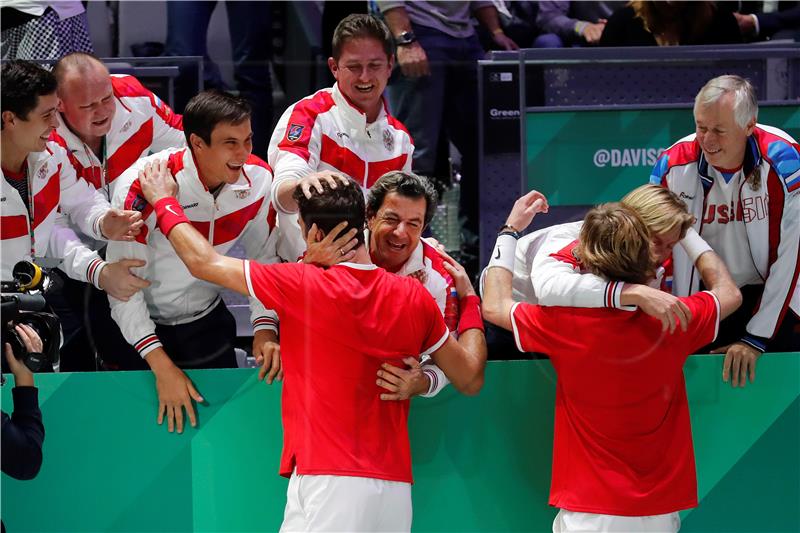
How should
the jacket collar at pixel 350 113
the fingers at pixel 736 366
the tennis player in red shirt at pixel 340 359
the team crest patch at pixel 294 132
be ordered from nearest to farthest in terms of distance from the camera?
the tennis player in red shirt at pixel 340 359, the fingers at pixel 736 366, the team crest patch at pixel 294 132, the jacket collar at pixel 350 113

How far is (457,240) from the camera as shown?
5.66 metres

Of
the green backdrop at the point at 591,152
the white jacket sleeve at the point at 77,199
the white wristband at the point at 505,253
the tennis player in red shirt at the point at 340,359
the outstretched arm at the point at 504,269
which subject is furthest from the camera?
the green backdrop at the point at 591,152

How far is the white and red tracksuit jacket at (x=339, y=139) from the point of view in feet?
13.2

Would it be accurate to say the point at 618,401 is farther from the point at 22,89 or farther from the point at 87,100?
the point at 87,100

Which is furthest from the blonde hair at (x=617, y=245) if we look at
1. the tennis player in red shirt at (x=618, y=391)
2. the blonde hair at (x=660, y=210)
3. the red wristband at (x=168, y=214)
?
the red wristband at (x=168, y=214)

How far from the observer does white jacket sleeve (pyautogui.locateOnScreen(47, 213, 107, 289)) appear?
380 centimetres

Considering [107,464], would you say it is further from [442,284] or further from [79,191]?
[442,284]

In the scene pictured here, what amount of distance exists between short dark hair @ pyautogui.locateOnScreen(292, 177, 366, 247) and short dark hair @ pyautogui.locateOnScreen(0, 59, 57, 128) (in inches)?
40.1

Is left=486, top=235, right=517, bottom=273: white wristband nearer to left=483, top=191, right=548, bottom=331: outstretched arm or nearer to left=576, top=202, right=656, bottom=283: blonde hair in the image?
left=483, top=191, right=548, bottom=331: outstretched arm

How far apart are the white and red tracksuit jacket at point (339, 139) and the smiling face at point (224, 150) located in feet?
0.95

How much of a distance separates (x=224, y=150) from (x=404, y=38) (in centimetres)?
200

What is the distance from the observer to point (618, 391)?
10.9 ft

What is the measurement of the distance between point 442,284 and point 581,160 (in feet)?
5.61

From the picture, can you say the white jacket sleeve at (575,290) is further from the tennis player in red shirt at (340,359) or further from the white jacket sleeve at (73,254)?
the white jacket sleeve at (73,254)
